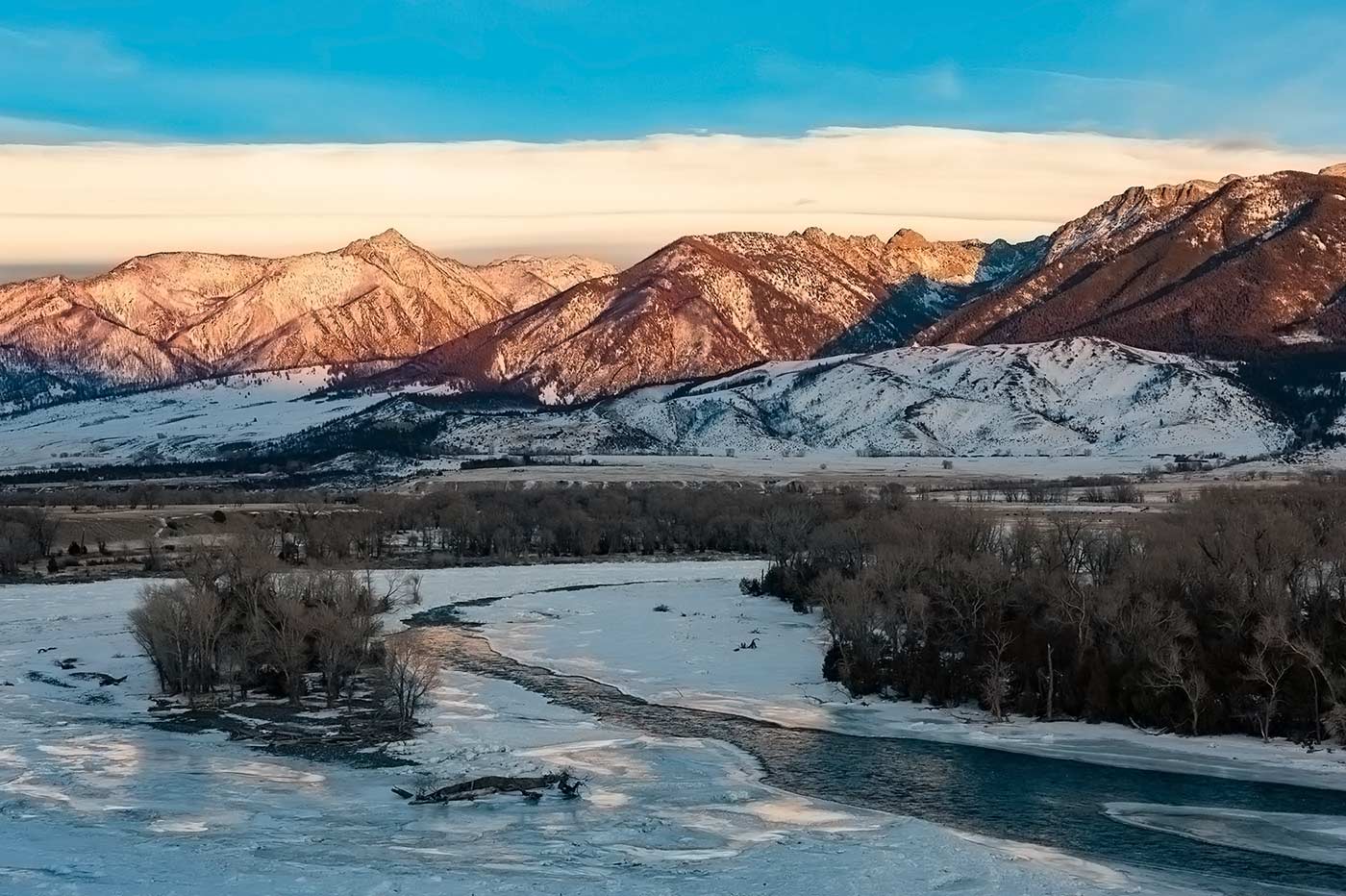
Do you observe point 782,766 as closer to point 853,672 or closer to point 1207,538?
point 853,672

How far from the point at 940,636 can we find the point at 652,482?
407ft

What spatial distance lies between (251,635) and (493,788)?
21.6 meters

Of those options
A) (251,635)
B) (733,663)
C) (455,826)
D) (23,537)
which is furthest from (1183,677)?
(23,537)

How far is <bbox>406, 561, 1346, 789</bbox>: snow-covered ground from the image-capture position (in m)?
44.8

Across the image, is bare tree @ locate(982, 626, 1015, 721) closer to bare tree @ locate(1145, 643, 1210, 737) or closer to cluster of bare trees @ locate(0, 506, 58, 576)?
bare tree @ locate(1145, 643, 1210, 737)

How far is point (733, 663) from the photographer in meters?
63.7

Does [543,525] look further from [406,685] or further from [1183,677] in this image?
[1183,677]

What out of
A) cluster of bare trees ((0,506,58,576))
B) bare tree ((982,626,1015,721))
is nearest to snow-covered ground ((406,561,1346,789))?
bare tree ((982,626,1015,721))

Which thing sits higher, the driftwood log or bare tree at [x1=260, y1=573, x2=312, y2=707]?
bare tree at [x1=260, y1=573, x2=312, y2=707]

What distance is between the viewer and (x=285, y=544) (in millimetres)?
112812

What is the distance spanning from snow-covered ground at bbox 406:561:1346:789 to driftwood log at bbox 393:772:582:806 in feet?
44.7

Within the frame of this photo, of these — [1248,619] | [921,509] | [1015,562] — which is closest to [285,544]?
[921,509]

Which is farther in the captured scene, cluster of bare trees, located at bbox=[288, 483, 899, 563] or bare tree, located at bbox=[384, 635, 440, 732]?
cluster of bare trees, located at bbox=[288, 483, 899, 563]

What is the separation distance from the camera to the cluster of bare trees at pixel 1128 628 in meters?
47.2
